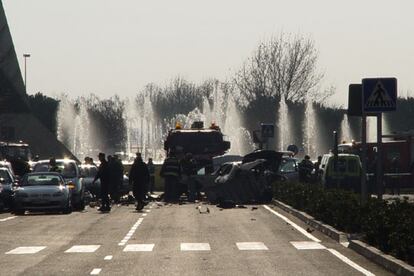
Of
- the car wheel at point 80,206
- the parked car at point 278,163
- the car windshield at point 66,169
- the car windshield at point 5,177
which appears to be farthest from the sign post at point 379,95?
the parked car at point 278,163

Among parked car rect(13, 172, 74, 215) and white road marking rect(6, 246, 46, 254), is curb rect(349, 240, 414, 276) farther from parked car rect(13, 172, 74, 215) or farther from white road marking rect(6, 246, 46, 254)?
parked car rect(13, 172, 74, 215)

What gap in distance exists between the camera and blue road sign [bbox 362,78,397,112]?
25375mm

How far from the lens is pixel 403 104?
449ft

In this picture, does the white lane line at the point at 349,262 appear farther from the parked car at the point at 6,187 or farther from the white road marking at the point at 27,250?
the parked car at the point at 6,187

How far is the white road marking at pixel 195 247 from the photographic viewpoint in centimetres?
2308

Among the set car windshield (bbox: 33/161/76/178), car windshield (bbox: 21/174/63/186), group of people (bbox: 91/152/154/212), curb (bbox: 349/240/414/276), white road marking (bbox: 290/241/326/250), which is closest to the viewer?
curb (bbox: 349/240/414/276)

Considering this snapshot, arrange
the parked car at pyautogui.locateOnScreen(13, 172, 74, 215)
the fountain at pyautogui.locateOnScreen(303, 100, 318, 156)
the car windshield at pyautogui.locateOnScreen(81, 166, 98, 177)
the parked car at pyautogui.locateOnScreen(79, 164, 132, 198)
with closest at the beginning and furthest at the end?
the parked car at pyautogui.locateOnScreen(13, 172, 74, 215)
the parked car at pyautogui.locateOnScreen(79, 164, 132, 198)
the car windshield at pyautogui.locateOnScreen(81, 166, 98, 177)
the fountain at pyautogui.locateOnScreen(303, 100, 318, 156)

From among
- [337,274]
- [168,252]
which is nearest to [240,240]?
[168,252]

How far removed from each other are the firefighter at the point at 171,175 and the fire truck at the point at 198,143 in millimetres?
2112

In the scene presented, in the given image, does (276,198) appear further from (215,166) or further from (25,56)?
(25,56)

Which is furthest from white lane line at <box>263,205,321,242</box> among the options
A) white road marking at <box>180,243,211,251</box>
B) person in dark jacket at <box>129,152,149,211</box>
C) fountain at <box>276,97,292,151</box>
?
fountain at <box>276,97,292,151</box>

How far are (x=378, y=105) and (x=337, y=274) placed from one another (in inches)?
308

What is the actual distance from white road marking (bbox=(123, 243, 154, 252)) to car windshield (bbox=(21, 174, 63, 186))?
15.6 m

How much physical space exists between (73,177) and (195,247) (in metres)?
19.4
